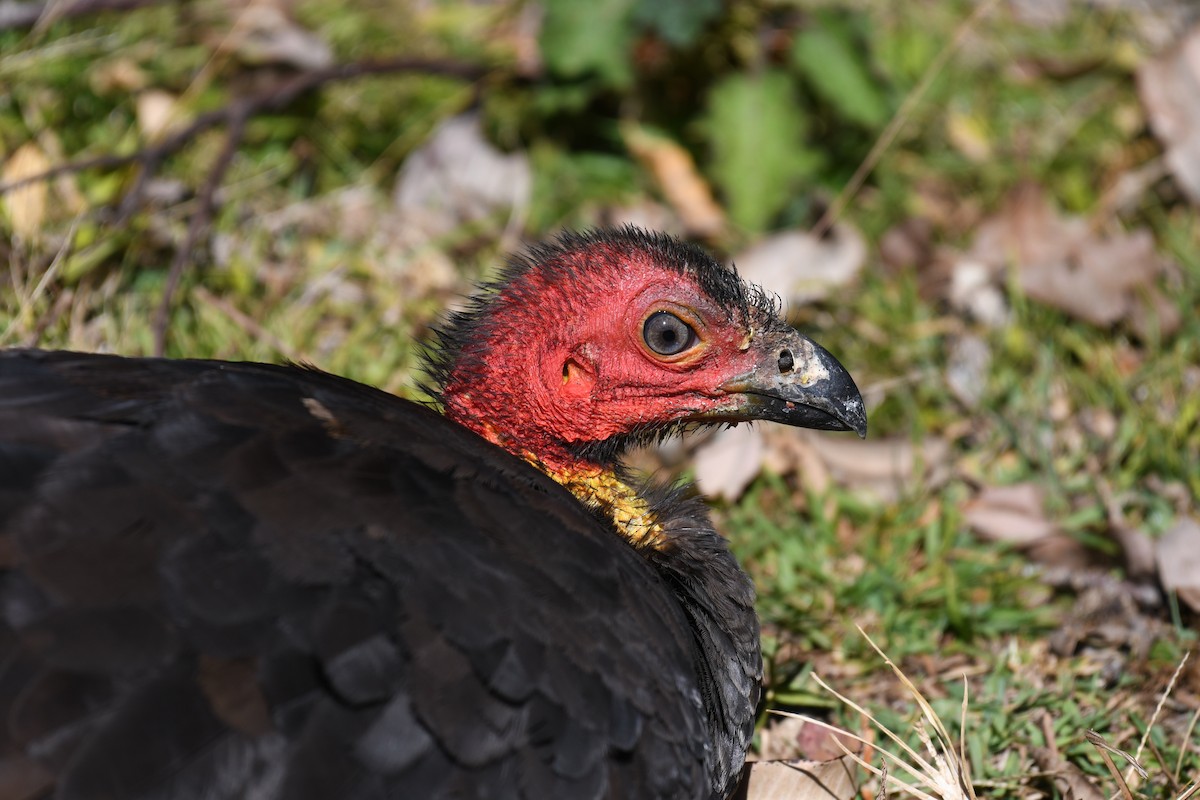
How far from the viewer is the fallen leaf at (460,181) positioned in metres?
6.03

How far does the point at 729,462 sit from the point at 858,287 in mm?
1471

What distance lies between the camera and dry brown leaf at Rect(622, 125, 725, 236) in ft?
20.2

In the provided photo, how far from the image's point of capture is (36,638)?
7.27 ft

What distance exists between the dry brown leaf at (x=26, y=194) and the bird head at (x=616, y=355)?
2293mm

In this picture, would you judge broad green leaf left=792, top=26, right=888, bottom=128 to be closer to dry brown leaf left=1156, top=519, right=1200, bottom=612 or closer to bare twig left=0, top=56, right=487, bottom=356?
→ bare twig left=0, top=56, right=487, bottom=356

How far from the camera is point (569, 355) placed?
3.40 meters

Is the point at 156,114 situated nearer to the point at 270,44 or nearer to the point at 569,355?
the point at 270,44

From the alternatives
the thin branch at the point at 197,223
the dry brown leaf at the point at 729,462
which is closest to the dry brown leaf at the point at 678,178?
the dry brown leaf at the point at 729,462

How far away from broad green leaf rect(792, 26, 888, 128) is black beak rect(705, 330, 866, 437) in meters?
2.61

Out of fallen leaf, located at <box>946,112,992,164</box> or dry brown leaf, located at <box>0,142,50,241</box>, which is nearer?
dry brown leaf, located at <box>0,142,50,241</box>

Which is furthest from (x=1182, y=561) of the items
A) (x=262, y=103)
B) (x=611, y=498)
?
(x=262, y=103)

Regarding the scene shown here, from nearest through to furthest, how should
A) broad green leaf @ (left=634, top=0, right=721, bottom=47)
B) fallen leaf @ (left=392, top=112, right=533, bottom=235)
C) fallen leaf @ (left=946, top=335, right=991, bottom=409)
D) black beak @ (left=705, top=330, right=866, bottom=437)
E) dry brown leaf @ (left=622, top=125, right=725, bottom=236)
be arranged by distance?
black beak @ (left=705, top=330, right=866, bottom=437) → fallen leaf @ (left=946, top=335, right=991, bottom=409) → broad green leaf @ (left=634, top=0, right=721, bottom=47) → fallen leaf @ (left=392, top=112, right=533, bottom=235) → dry brown leaf @ (left=622, top=125, right=725, bottom=236)

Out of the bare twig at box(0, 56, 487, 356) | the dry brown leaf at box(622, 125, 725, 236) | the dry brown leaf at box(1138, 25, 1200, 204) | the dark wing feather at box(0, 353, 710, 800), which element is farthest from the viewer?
the dry brown leaf at box(622, 125, 725, 236)

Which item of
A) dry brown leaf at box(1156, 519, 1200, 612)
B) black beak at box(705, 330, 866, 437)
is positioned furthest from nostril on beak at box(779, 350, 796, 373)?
dry brown leaf at box(1156, 519, 1200, 612)
